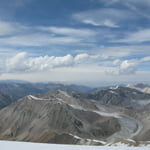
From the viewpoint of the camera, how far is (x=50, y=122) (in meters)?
144

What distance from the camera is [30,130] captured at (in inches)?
5556

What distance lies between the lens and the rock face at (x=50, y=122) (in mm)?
131500

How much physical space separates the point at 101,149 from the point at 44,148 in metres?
2.34

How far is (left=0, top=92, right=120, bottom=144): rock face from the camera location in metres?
132

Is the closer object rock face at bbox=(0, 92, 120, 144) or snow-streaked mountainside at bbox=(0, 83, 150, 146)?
snow-streaked mountainside at bbox=(0, 83, 150, 146)

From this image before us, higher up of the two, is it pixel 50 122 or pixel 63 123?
pixel 50 122

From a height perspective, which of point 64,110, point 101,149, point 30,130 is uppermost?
point 101,149

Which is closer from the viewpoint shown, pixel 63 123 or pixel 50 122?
pixel 63 123

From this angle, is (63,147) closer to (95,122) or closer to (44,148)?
(44,148)

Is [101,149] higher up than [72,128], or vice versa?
[101,149]

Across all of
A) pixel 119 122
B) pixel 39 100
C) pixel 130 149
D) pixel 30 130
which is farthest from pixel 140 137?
pixel 130 149

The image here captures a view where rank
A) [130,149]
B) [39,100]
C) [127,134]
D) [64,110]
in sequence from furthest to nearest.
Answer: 1. [39,100]
2. [64,110]
3. [127,134]
4. [130,149]

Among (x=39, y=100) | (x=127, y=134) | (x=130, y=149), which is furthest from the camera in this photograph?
(x=39, y=100)

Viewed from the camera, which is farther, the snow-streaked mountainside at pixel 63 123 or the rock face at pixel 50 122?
the rock face at pixel 50 122
